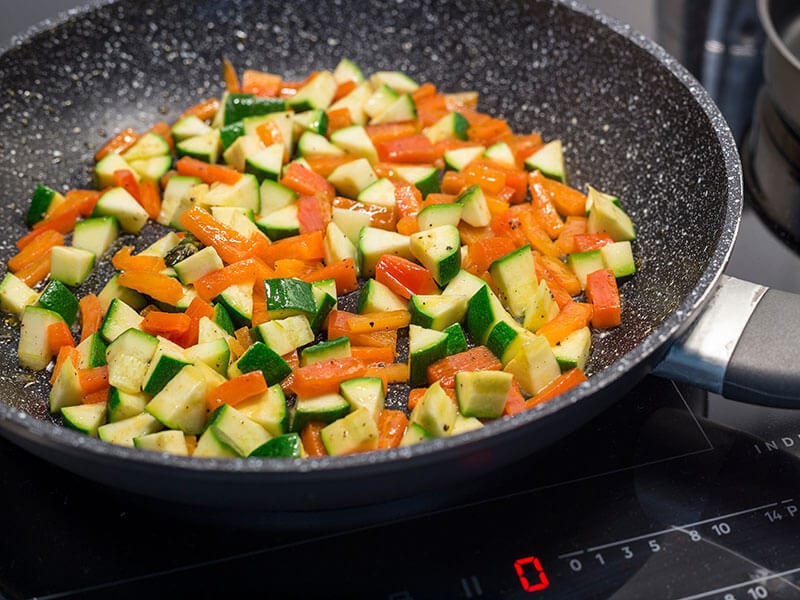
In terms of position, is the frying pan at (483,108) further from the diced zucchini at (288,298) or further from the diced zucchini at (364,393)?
the diced zucchini at (288,298)

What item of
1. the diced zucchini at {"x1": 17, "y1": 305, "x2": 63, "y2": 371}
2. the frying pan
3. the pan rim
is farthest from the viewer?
the diced zucchini at {"x1": 17, "y1": 305, "x2": 63, "y2": 371}

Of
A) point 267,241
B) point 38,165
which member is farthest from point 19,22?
point 267,241

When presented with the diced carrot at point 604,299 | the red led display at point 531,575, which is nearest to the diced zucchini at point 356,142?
the diced carrot at point 604,299

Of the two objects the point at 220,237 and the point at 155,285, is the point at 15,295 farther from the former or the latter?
the point at 220,237

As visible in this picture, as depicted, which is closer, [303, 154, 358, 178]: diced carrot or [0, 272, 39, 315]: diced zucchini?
[0, 272, 39, 315]: diced zucchini

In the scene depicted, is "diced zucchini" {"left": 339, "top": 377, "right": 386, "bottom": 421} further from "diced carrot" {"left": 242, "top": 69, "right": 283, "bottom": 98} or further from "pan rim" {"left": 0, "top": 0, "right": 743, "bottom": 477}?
"diced carrot" {"left": 242, "top": 69, "right": 283, "bottom": 98}

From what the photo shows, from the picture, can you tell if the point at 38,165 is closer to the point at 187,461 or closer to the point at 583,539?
the point at 187,461

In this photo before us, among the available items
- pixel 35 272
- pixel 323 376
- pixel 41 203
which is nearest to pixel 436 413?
pixel 323 376

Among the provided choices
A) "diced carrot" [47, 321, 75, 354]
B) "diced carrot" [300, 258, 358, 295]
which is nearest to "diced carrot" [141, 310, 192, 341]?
"diced carrot" [47, 321, 75, 354]
